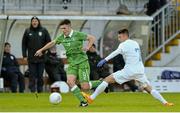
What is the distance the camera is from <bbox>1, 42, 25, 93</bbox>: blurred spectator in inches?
1106

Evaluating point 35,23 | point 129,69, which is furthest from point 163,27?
point 129,69

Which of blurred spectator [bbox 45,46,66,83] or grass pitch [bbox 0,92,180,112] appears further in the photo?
blurred spectator [bbox 45,46,66,83]

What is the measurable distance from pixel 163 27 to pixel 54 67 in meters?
6.16

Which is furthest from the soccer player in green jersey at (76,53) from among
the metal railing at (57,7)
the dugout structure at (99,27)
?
the metal railing at (57,7)

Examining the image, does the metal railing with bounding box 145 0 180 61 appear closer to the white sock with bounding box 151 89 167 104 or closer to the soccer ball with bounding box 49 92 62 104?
the white sock with bounding box 151 89 167 104

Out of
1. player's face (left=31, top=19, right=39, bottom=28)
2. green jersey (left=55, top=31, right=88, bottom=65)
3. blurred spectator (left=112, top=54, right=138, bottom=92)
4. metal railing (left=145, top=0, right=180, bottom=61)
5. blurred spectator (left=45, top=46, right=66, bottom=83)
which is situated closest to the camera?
green jersey (left=55, top=31, right=88, bottom=65)

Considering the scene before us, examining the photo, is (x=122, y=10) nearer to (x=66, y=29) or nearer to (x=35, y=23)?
(x=35, y=23)

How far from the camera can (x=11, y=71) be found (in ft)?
92.4

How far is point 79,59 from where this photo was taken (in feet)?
63.5

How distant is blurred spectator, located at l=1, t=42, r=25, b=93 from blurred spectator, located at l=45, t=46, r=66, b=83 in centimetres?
102

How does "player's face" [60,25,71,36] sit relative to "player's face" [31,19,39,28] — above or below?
below

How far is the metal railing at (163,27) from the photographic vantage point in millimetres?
32438

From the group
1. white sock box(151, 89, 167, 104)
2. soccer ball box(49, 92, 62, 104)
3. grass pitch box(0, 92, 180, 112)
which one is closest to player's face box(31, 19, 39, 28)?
grass pitch box(0, 92, 180, 112)

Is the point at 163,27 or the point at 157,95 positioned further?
the point at 163,27
